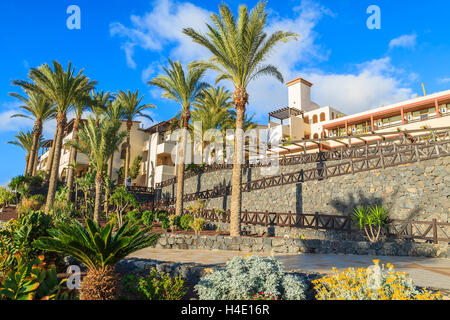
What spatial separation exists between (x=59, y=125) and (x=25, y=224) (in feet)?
56.1

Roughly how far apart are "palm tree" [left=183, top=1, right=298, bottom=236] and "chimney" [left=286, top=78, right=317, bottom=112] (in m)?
27.0

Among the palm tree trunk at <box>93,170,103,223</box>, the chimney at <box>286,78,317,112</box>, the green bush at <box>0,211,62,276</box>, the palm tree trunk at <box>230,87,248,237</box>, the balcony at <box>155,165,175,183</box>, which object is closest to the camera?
the green bush at <box>0,211,62,276</box>

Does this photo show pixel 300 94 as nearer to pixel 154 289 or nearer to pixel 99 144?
pixel 99 144

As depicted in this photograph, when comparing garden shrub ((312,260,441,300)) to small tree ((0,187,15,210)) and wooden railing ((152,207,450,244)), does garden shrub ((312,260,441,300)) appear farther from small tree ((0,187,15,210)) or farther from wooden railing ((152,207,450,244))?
small tree ((0,187,15,210))

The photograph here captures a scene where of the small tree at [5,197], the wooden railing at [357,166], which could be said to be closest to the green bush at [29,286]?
the wooden railing at [357,166]

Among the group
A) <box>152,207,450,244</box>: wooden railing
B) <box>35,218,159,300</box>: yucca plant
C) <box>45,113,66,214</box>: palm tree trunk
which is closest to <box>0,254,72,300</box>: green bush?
<box>35,218,159,300</box>: yucca plant

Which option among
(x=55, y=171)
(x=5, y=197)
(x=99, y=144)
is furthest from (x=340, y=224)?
(x=5, y=197)

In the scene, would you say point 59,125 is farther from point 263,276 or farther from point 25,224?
point 263,276

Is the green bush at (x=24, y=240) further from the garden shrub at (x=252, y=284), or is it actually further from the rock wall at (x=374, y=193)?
the rock wall at (x=374, y=193)

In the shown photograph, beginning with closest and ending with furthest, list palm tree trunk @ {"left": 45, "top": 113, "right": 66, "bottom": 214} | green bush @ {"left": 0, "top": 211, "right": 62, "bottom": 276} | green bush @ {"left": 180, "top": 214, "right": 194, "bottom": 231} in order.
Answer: green bush @ {"left": 0, "top": 211, "right": 62, "bottom": 276} < green bush @ {"left": 180, "top": 214, "right": 194, "bottom": 231} < palm tree trunk @ {"left": 45, "top": 113, "right": 66, "bottom": 214}

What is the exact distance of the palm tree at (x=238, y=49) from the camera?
15.5 meters

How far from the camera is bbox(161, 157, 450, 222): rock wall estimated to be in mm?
15289

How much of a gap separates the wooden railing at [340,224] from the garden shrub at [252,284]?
926 cm
